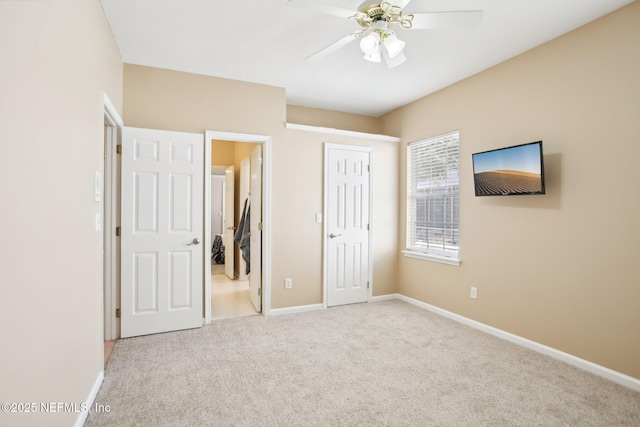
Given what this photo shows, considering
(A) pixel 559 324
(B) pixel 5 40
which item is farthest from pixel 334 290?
(B) pixel 5 40

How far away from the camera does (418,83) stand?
3830 millimetres

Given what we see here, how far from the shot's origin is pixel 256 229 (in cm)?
410

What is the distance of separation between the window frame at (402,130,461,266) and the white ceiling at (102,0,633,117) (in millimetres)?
717

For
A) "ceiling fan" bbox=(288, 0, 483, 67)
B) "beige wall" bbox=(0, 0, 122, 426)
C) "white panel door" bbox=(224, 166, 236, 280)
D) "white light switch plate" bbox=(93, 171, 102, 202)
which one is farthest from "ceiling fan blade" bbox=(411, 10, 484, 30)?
"white panel door" bbox=(224, 166, 236, 280)

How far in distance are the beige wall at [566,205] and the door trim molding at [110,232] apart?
364cm

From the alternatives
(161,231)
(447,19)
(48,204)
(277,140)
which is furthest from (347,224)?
(48,204)

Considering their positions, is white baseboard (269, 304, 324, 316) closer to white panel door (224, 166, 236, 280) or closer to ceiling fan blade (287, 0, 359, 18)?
white panel door (224, 166, 236, 280)

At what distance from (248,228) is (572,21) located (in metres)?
4.18

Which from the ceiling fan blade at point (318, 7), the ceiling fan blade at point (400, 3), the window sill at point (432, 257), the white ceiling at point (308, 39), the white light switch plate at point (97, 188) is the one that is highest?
the white ceiling at point (308, 39)

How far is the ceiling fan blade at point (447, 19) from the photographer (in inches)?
74.6

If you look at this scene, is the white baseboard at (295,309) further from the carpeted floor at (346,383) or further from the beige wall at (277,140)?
the carpeted floor at (346,383)

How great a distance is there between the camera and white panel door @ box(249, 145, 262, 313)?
13.1 ft

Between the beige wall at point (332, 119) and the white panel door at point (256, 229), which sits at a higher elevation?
the beige wall at point (332, 119)

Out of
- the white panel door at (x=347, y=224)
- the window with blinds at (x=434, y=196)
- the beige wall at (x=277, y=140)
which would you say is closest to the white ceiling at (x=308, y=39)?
the beige wall at (x=277, y=140)
